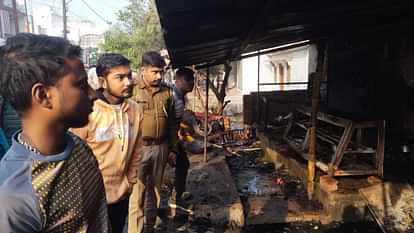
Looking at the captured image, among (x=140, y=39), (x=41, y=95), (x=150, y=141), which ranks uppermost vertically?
(x=140, y=39)

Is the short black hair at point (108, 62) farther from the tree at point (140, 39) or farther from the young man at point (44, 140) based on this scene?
the tree at point (140, 39)

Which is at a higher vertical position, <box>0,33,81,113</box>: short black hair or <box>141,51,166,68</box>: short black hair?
<box>141,51,166,68</box>: short black hair

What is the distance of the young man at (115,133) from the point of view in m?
2.56

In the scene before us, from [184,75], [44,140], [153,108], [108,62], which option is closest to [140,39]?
[184,75]

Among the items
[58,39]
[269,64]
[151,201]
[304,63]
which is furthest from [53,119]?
[269,64]

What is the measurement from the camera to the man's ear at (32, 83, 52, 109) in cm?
122

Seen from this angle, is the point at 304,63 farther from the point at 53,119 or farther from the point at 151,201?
the point at 53,119

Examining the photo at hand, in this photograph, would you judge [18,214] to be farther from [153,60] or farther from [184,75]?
[184,75]

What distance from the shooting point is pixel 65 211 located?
4.25 feet

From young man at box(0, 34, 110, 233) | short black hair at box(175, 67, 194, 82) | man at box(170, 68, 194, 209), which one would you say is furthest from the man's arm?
short black hair at box(175, 67, 194, 82)

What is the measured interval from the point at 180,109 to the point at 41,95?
10.6 ft

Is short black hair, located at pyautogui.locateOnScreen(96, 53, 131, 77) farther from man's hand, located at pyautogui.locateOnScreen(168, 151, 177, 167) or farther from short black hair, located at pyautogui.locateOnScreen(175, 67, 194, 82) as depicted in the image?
man's hand, located at pyautogui.locateOnScreen(168, 151, 177, 167)

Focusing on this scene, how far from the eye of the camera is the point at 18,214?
1135mm

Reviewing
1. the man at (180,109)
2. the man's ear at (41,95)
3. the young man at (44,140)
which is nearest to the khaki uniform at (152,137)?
the man at (180,109)
